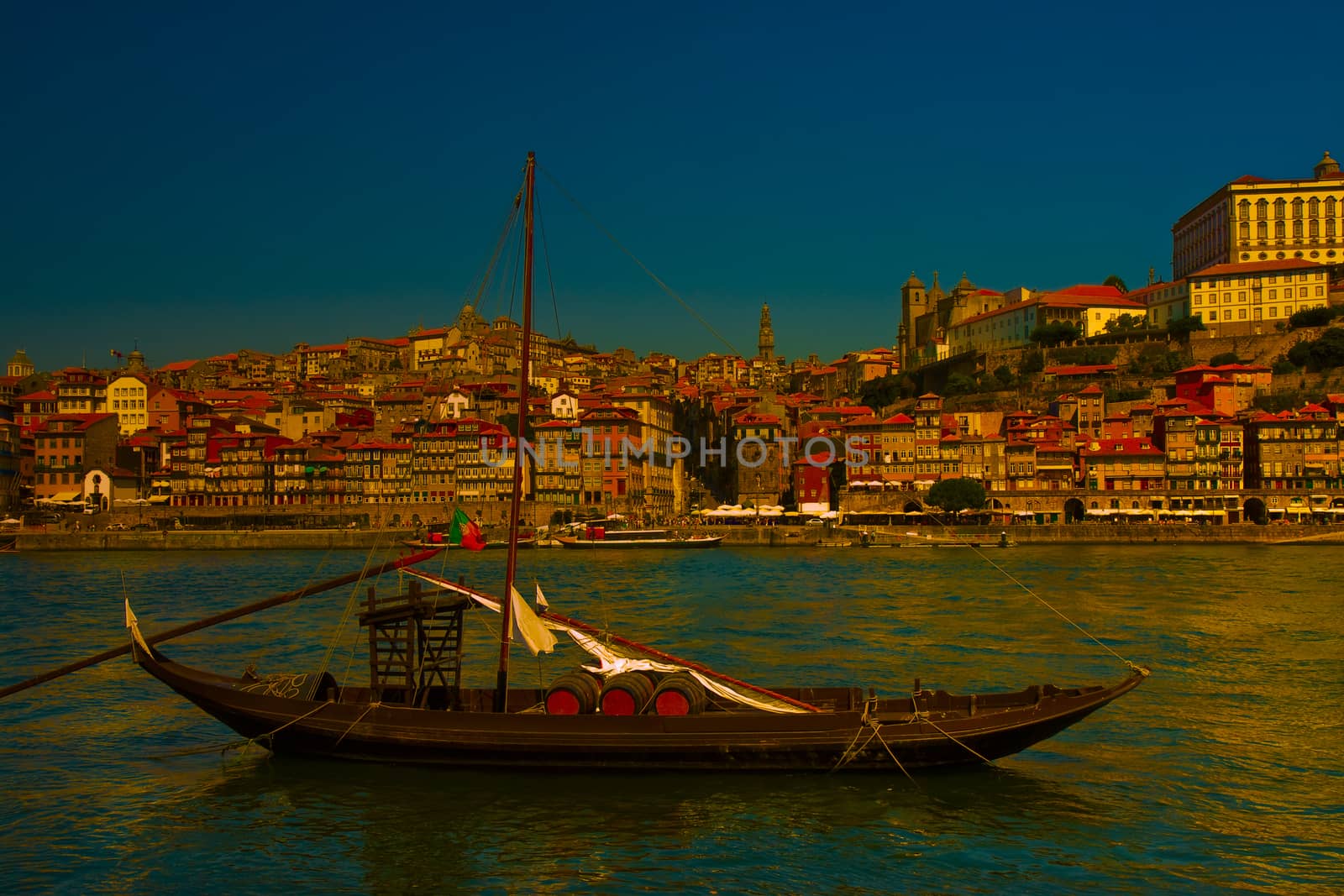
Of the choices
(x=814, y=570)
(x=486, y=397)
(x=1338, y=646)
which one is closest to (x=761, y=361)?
(x=486, y=397)

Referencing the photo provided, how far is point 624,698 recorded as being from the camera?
43.7 ft

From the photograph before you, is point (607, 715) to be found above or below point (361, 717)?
above

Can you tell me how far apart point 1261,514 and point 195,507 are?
66.9 m

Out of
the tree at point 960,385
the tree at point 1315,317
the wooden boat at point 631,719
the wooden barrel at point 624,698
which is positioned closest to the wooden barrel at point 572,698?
the wooden boat at point 631,719

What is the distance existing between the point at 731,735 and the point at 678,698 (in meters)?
0.76

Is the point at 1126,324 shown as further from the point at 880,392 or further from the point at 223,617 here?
the point at 223,617

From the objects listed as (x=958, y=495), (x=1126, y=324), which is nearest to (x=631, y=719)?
(x=958, y=495)

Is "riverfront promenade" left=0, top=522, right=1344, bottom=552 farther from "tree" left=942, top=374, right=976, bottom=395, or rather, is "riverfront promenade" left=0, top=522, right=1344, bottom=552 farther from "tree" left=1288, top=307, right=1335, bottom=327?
"tree" left=1288, top=307, right=1335, bottom=327

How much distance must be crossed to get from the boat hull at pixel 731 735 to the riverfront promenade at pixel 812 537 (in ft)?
166

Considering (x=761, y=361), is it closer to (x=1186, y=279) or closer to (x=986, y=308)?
(x=986, y=308)

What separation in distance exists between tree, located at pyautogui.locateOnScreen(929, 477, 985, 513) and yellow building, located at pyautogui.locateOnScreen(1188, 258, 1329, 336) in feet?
97.2

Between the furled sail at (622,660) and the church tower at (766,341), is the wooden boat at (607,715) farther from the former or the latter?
the church tower at (766,341)

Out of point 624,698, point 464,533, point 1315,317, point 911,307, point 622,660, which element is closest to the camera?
point 624,698

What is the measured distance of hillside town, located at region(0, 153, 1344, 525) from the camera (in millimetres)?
71562
